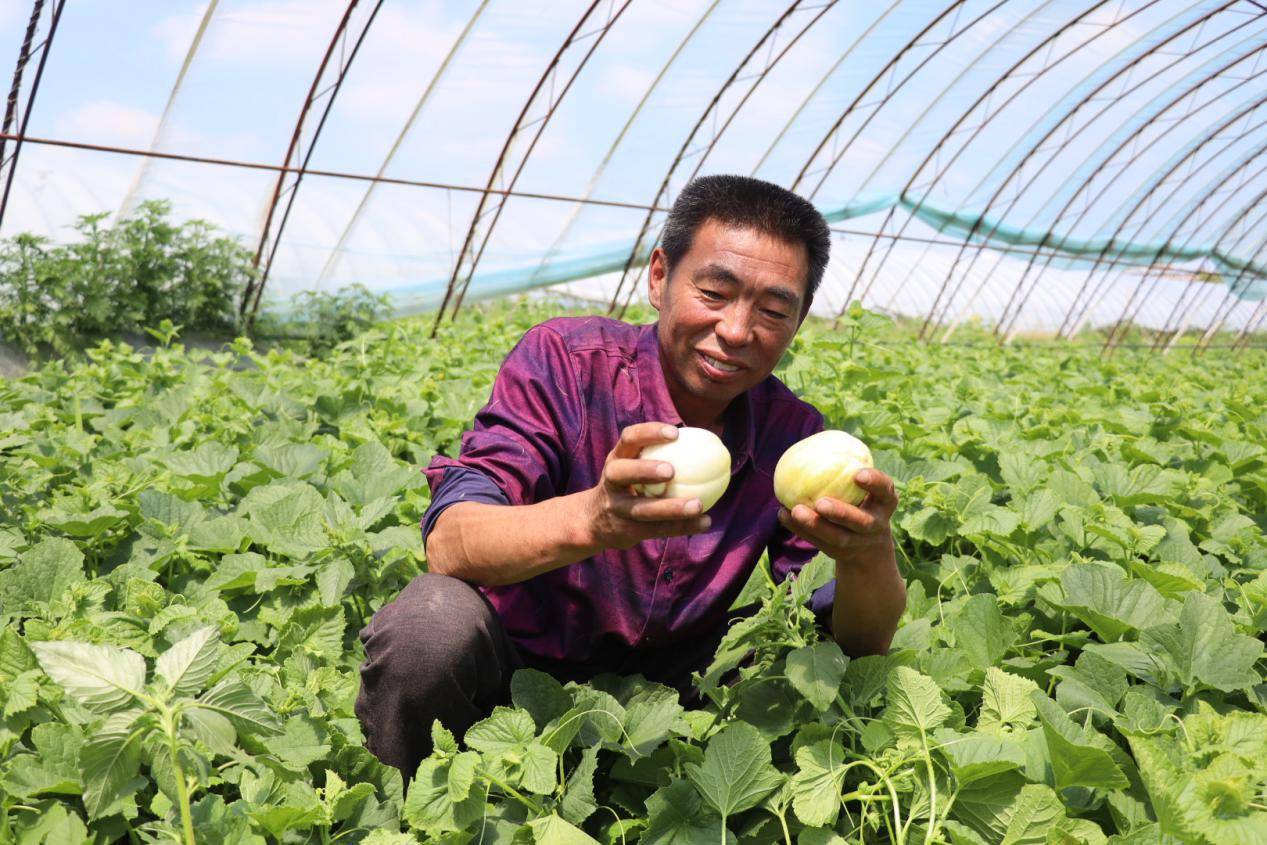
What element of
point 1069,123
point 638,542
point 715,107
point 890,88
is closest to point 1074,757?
point 638,542

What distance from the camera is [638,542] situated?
1993 mm

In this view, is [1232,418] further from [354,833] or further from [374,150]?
[374,150]

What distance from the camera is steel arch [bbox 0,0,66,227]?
23.1ft

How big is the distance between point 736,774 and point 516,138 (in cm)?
876

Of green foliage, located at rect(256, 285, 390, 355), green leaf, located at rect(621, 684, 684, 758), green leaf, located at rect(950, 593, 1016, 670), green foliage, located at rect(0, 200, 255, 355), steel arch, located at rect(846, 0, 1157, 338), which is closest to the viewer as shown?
green leaf, located at rect(621, 684, 684, 758)

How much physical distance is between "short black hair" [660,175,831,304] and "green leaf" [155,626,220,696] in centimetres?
138

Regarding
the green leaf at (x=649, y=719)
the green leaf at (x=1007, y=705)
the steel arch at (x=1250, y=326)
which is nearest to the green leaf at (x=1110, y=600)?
the green leaf at (x=1007, y=705)

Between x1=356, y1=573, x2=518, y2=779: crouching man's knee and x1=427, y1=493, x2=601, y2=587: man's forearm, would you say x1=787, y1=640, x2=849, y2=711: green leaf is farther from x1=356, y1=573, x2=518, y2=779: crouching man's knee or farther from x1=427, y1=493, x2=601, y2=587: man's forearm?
x1=356, y1=573, x2=518, y2=779: crouching man's knee

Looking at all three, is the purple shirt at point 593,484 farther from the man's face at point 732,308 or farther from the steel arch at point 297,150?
the steel arch at point 297,150

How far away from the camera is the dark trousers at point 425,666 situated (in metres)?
2.04

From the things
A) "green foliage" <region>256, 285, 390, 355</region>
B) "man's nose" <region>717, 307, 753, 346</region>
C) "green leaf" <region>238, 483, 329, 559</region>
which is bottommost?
"green foliage" <region>256, 285, 390, 355</region>

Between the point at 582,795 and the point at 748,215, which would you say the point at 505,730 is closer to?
the point at 582,795

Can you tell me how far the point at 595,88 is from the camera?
10125 millimetres

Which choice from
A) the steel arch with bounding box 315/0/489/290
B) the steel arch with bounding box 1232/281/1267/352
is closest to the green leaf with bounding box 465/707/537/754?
the steel arch with bounding box 315/0/489/290
